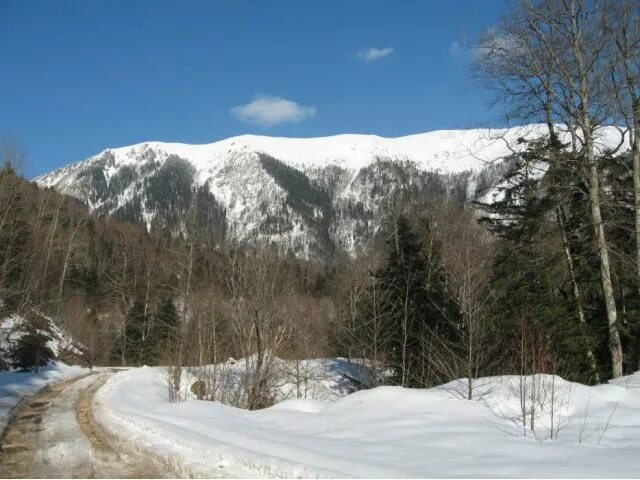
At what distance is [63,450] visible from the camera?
10.2m

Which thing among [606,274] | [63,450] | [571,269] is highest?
[571,269]

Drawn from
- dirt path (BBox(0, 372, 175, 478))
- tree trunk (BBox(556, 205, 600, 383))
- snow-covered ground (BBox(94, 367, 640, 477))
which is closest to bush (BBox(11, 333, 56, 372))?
dirt path (BBox(0, 372, 175, 478))

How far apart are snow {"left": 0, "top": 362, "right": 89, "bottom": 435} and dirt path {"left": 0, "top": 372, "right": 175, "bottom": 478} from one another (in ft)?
1.61

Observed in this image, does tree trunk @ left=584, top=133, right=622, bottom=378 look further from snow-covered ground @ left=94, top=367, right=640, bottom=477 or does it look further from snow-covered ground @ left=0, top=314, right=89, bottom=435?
snow-covered ground @ left=0, top=314, right=89, bottom=435

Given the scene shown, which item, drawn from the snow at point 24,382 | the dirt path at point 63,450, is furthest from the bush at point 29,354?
the dirt path at point 63,450

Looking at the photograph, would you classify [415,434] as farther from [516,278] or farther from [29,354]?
[29,354]

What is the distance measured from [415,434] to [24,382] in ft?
65.9

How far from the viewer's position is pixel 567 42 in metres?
14.1

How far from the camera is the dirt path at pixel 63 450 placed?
27.8 ft

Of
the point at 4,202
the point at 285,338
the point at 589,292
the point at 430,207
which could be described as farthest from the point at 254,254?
the point at 4,202

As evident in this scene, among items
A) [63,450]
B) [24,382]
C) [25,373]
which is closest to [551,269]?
[63,450]

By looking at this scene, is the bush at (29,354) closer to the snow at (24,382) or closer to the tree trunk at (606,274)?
the snow at (24,382)

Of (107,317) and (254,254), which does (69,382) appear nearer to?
(254,254)

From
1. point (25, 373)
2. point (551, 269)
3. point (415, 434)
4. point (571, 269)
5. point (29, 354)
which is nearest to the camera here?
point (415, 434)
